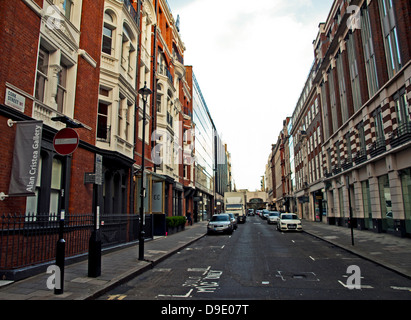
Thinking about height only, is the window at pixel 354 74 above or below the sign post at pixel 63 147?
above

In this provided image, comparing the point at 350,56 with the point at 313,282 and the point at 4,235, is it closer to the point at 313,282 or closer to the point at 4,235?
the point at 313,282

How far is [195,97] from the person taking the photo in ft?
150

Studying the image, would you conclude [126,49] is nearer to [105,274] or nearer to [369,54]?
[105,274]

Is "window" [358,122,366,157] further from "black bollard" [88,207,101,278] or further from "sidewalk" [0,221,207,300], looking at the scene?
"black bollard" [88,207,101,278]

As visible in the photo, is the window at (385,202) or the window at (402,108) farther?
the window at (385,202)

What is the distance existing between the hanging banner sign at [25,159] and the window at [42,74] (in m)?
2.11

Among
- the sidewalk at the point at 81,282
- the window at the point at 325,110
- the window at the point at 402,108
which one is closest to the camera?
the sidewalk at the point at 81,282

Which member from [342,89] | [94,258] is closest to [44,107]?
[94,258]

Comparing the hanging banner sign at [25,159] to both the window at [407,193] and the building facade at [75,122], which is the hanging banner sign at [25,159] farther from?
the window at [407,193]

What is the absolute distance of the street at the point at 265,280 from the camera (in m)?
6.70

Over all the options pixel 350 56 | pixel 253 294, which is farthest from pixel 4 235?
pixel 350 56

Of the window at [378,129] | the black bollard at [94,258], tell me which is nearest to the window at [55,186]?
the black bollard at [94,258]
